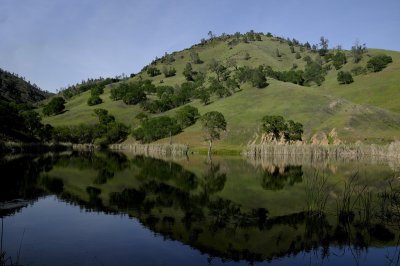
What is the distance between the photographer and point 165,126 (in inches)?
6614

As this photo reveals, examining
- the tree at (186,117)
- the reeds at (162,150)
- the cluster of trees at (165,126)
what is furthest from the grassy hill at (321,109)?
the reeds at (162,150)

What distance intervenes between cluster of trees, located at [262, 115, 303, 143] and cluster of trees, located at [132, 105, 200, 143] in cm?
4455

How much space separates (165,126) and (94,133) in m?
36.2

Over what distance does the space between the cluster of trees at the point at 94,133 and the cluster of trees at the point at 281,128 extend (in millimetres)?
77745

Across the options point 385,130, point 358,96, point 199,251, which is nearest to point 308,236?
point 199,251

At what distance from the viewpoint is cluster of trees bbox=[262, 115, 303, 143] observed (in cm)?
13088

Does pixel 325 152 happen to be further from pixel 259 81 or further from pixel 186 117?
pixel 259 81

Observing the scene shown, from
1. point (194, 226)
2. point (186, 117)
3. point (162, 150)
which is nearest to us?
point (194, 226)

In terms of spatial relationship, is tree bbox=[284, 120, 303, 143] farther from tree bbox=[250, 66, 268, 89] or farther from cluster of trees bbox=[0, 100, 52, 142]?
cluster of trees bbox=[0, 100, 52, 142]

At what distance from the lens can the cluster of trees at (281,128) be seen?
130875 millimetres

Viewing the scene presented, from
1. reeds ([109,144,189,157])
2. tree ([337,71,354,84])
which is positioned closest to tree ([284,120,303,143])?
reeds ([109,144,189,157])

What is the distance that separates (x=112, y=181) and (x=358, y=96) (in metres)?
146

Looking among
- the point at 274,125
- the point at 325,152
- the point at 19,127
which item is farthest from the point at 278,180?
the point at 19,127

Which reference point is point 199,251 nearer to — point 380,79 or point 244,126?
point 244,126
